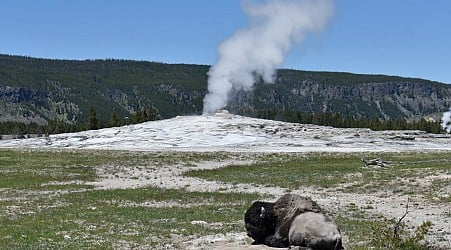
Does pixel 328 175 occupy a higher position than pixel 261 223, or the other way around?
pixel 261 223

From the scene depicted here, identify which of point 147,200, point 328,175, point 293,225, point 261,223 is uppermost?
point 293,225

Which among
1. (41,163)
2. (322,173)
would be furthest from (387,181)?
(41,163)

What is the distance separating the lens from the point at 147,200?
3136 cm

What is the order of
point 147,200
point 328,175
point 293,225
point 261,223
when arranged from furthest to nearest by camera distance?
point 328,175
point 147,200
point 261,223
point 293,225

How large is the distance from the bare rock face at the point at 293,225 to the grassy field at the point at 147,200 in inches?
74.2

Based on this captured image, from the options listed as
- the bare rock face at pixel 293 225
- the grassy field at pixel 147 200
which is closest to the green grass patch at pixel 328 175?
the grassy field at pixel 147 200

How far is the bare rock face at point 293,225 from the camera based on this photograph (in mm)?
15375

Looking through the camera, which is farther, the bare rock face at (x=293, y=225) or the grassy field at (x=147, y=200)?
the grassy field at (x=147, y=200)

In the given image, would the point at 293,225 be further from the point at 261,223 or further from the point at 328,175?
the point at 328,175

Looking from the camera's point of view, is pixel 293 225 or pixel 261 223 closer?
pixel 293 225

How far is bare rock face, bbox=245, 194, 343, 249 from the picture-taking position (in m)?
15.4

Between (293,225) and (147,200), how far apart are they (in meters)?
16.2

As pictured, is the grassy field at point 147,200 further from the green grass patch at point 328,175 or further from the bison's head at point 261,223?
the bison's head at point 261,223

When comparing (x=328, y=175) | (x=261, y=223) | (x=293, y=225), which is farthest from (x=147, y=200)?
(x=328, y=175)
